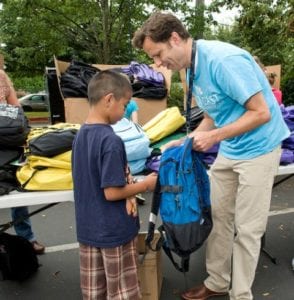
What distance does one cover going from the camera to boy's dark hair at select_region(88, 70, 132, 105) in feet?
6.92

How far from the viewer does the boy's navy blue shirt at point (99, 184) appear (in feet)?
6.64

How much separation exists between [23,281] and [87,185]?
57.9 inches

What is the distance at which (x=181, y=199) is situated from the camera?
90.4 inches

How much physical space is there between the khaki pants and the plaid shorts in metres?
0.63

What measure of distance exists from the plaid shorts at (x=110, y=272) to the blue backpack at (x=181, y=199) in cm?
24

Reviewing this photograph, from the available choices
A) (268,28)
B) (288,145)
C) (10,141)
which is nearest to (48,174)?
(10,141)

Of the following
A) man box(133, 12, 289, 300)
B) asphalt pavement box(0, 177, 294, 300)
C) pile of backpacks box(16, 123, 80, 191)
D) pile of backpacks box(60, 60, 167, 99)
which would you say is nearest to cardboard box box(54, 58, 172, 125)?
pile of backpacks box(60, 60, 167, 99)

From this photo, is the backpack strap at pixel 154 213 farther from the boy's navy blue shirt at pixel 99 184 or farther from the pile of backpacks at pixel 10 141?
the pile of backpacks at pixel 10 141

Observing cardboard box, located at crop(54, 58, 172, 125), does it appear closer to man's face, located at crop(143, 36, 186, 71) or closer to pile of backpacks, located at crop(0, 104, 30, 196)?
pile of backpacks, located at crop(0, 104, 30, 196)

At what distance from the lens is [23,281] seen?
318cm

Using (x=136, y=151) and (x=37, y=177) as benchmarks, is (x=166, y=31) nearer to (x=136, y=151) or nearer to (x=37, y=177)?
(x=136, y=151)

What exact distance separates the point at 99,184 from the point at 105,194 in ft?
0.20

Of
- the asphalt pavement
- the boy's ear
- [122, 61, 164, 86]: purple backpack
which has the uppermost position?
the boy's ear

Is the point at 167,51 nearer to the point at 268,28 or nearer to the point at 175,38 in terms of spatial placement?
the point at 175,38
